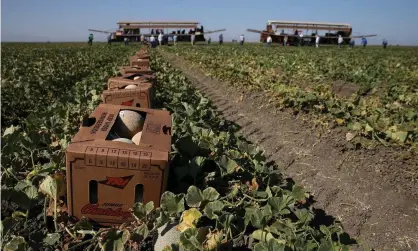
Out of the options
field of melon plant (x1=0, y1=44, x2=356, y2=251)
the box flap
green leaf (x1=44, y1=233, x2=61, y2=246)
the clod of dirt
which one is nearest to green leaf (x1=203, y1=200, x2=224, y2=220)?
field of melon plant (x1=0, y1=44, x2=356, y2=251)

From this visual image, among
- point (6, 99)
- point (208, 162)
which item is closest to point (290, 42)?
point (6, 99)

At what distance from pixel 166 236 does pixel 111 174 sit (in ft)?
1.78

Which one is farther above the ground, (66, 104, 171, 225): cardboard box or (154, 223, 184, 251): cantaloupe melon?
(66, 104, 171, 225): cardboard box

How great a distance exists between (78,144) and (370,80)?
854 cm

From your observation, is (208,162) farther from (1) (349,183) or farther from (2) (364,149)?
(2) (364,149)

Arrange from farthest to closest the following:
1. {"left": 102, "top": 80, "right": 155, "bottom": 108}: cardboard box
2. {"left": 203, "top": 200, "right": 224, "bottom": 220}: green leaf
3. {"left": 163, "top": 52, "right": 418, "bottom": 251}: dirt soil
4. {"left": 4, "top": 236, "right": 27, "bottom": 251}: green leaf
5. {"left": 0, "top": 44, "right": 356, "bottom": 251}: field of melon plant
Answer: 1. {"left": 102, "top": 80, "right": 155, "bottom": 108}: cardboard box
2. {"left": 163, "top": 52, "right": 418, "bottom": 251}: dirt soil
3. {"left": 203, "top": 200, "right": 224, "bottom": 220}: green leaf
4. {"left": 0, "top": 44, "right": 356, "bottom": 251}: field of melon plant
5. {"left": 4, "top": 236, "right": 27, "bottom": 251}: green leaf

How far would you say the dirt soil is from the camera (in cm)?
332

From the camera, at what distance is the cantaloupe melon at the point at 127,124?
3.58 m

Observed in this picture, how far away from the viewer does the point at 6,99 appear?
7.20 m

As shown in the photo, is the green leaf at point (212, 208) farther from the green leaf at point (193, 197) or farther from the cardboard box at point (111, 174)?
the cardboard box at point (111, 174)

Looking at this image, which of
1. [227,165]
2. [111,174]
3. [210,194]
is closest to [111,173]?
[111,174]

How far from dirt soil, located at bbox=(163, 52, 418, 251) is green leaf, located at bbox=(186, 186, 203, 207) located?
45.8 inches

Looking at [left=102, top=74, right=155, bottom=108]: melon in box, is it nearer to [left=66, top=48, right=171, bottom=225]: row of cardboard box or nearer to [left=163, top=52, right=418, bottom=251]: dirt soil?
[left=163, top=52, right=418, bottom=251]: dirt soil

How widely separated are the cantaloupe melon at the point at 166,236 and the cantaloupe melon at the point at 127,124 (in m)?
1.25
